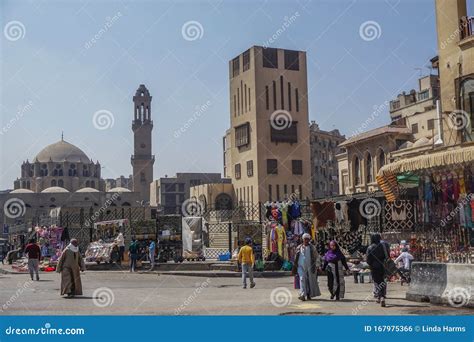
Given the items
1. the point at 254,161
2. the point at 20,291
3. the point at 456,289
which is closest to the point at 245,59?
the point at 254,161

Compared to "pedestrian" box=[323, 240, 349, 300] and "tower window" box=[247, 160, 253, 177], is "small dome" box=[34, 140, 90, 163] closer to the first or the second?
"tower window" box=[247, 160, 253, 177]

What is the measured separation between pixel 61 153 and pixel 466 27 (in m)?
93.3

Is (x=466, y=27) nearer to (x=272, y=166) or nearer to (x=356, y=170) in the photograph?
(x=356, y=170)

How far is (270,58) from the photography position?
186 ft

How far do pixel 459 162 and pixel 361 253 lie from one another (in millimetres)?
9841

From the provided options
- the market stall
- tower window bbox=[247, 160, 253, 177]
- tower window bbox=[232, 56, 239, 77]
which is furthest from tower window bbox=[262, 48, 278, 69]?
the market stall

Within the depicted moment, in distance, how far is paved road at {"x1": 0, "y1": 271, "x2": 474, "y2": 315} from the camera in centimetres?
1024

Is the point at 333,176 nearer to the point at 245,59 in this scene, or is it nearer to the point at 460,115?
the point at 245,59

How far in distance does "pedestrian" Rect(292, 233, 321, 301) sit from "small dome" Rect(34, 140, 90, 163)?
3765 inches

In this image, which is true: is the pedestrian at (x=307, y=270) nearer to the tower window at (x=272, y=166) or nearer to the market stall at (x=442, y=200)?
the market stall at (x=442, y=200)

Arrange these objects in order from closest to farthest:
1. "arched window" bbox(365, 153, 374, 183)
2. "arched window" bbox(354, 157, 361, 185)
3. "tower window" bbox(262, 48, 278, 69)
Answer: "arched window" bbox(365, 153, 374, 183) < "arched window" bbox(354, 157, 361, 185) < "tower window" bbox(262, 48, 278, 69)

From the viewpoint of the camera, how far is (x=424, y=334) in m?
8.33

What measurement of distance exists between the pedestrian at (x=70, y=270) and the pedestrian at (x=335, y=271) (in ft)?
18.5

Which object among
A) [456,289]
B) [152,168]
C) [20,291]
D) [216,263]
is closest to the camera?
[456,289]
